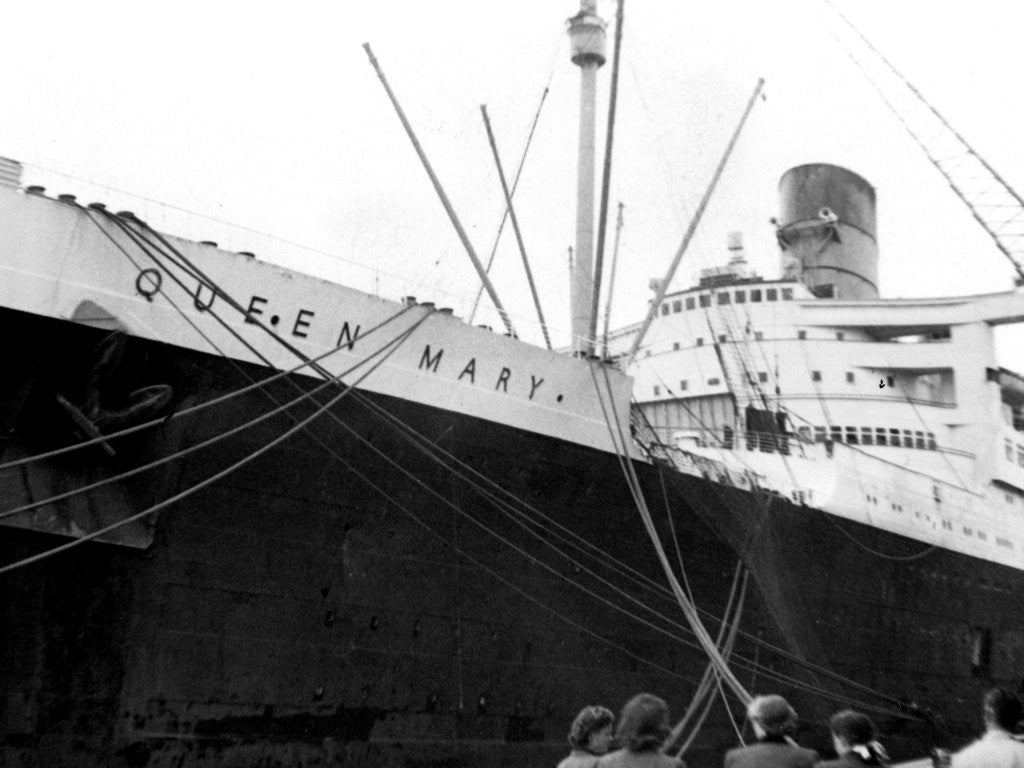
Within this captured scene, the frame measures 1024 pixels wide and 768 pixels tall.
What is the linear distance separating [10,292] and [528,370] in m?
4.79

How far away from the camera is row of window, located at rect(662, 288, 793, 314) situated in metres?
19.5

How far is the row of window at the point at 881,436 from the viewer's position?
17547 mm

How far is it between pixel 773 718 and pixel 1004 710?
0.94m

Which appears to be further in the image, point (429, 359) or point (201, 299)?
point (429, 359)

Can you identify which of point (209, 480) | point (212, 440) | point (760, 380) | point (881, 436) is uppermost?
point (760, 380)

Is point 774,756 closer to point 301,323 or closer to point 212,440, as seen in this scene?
point 212,440

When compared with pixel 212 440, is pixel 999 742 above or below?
below

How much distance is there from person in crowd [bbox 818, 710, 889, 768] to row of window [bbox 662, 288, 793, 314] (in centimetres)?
1664

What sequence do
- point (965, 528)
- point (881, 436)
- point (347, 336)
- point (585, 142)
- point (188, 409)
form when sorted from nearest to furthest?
1. point (188, 409)
2. point (347, 336)
3. point (585, 142)
4. point (965, 528)
5. point (881, 436)

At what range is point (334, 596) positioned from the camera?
27.7ft

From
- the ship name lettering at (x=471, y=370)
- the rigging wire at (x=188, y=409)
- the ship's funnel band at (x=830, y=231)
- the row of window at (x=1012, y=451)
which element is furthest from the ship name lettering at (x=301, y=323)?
the ship's funnel band at (x=830, y=231)

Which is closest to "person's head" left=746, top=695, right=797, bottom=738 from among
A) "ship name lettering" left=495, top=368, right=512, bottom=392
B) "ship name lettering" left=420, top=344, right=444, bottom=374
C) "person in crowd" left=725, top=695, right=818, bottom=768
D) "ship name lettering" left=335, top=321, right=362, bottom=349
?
"person in crowd" left=725, top=695, right=818, bottom=768

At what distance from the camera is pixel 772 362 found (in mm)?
18938

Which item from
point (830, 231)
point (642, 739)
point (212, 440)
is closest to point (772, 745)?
point (642, 739)
